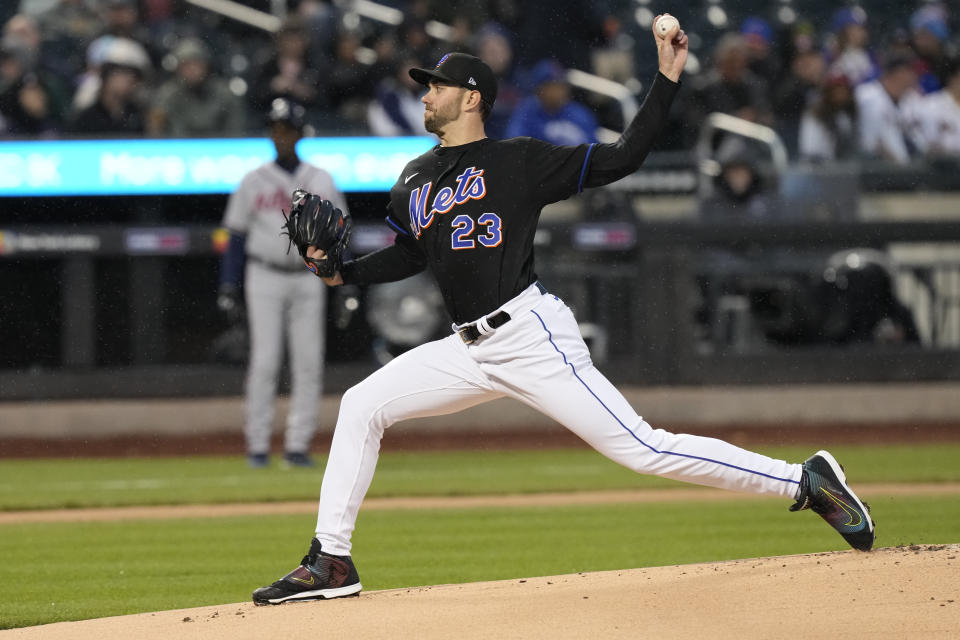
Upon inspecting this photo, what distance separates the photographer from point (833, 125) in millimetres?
13227

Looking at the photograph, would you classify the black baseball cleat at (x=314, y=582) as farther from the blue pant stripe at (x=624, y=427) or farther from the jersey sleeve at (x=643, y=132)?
the jersey sleeve at (x=643, y=132)

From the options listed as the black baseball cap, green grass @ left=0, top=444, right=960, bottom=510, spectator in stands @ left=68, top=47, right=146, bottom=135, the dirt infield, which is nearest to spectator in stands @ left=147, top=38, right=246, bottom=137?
spectator in stands @ left=68, top=47, right=146, bottom=135

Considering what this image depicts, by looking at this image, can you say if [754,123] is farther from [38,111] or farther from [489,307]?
[489,307]

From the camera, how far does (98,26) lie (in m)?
13.4

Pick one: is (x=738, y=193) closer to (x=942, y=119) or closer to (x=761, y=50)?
(x=942, y=119)

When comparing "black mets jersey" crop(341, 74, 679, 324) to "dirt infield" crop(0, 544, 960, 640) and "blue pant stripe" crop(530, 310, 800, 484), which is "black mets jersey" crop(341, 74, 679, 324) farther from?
"dirt infield" crop(0, 544, 960, 640)

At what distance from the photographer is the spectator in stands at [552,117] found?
1228cm

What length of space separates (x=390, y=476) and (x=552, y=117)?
4155 mm

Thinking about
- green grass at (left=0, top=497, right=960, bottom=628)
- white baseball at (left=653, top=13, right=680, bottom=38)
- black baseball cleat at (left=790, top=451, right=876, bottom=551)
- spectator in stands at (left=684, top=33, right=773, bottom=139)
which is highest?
spectator in stands at (left=684, top=33, right=773, bottom=139)

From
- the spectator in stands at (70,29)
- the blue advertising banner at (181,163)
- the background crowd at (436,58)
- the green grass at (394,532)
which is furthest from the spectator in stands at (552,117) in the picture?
the spectator in stands at (70,29)

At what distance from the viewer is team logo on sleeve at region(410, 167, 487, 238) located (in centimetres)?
471

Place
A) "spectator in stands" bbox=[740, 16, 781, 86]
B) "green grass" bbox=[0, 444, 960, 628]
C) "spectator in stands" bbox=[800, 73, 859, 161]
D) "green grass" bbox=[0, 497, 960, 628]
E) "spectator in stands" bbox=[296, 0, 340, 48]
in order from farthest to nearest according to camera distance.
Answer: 1. "spectator in stands" bbox=[740, 16, 781, 86]
2. "spectator in stands" bbox=[296, 0, 340, 48]
3. "spectator in stands" bbox=[800, 73, 859, 161]
4. "green grass" bbox=[0, 444, 960, 628]
5. "green grass" bbox=[0, 497, 960, 628]

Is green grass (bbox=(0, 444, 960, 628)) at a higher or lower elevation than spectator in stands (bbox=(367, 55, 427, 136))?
lower

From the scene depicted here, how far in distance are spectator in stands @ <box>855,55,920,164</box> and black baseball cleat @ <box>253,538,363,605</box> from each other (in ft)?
31.7
